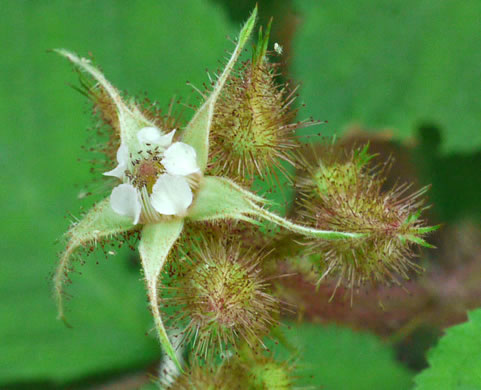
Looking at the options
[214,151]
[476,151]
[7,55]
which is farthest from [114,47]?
[476,151]

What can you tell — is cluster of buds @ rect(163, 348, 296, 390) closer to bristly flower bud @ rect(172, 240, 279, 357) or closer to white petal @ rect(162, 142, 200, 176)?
bristly flower bud @ rect(172, 240, 279, 357)

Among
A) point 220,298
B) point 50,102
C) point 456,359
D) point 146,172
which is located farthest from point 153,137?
point 50,102

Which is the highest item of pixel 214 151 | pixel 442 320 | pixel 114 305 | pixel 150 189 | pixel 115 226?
pixel 214 151

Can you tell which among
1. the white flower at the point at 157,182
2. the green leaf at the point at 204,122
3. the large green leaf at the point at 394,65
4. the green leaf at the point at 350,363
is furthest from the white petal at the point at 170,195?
the green leaf at the point at 350,363

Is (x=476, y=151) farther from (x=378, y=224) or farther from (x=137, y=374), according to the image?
(x=137, y=374)

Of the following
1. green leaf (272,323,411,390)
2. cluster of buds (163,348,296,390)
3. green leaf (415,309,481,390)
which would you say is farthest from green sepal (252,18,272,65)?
green leaf (272,323,411,390)

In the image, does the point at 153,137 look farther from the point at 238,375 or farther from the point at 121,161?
the point at 238,375
